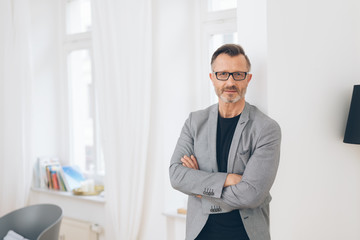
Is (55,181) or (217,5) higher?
(217,5)

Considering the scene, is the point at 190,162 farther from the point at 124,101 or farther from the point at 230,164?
the point at 124,101

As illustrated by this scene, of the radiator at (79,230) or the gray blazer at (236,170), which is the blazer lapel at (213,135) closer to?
the gray blazer at (236,170)


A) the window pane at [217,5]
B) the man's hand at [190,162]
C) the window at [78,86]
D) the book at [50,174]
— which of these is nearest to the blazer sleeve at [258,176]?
the man's hand at [190,162]

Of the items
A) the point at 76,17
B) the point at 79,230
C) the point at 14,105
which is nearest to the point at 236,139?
the point at 79,230

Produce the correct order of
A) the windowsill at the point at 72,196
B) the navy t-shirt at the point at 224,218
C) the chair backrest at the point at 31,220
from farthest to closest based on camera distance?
1. the windowsill at the point at 72,196
2. the chair backrest at the point at 31,220
3. the navy t-shirt at the point at 224,218

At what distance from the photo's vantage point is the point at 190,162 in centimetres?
189

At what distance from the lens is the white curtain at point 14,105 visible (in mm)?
3646

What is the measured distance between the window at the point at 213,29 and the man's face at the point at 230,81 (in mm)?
943

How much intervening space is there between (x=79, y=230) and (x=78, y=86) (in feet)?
4.94

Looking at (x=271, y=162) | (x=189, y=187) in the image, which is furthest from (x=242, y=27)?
(x=189, y=187)

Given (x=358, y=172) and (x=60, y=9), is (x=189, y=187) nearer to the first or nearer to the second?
(x=358, y=172)

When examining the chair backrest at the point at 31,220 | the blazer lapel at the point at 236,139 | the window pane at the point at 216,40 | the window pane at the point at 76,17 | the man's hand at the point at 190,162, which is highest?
the window pane at the point at 76,17

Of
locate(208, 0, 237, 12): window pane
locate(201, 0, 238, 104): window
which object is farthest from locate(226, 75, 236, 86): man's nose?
locate(208, 0, 237, 12): window pane

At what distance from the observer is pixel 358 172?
2260 mm
